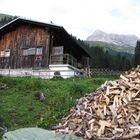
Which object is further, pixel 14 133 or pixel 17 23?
pixel 17 23

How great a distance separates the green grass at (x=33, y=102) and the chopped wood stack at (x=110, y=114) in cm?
221

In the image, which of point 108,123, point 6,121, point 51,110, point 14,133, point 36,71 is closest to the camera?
point 14,133

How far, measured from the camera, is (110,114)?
15.5m

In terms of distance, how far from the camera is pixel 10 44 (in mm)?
46812

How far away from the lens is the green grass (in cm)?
1902

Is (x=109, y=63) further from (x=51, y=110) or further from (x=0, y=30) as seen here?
(x=51, y=110)

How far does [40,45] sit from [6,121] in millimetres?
26239

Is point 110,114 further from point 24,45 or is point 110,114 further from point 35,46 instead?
point 24,45

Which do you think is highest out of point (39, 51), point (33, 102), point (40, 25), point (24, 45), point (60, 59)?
point (40, 25)

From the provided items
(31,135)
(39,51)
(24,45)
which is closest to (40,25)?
(39,51)

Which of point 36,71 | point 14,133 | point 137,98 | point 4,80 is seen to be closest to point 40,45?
point 36,71

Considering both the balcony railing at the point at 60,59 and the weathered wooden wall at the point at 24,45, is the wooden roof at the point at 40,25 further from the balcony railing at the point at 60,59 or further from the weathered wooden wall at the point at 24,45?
the balcony railing at the point at 60,59

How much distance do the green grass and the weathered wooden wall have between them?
16755 millimetres

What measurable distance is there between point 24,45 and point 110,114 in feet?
102
